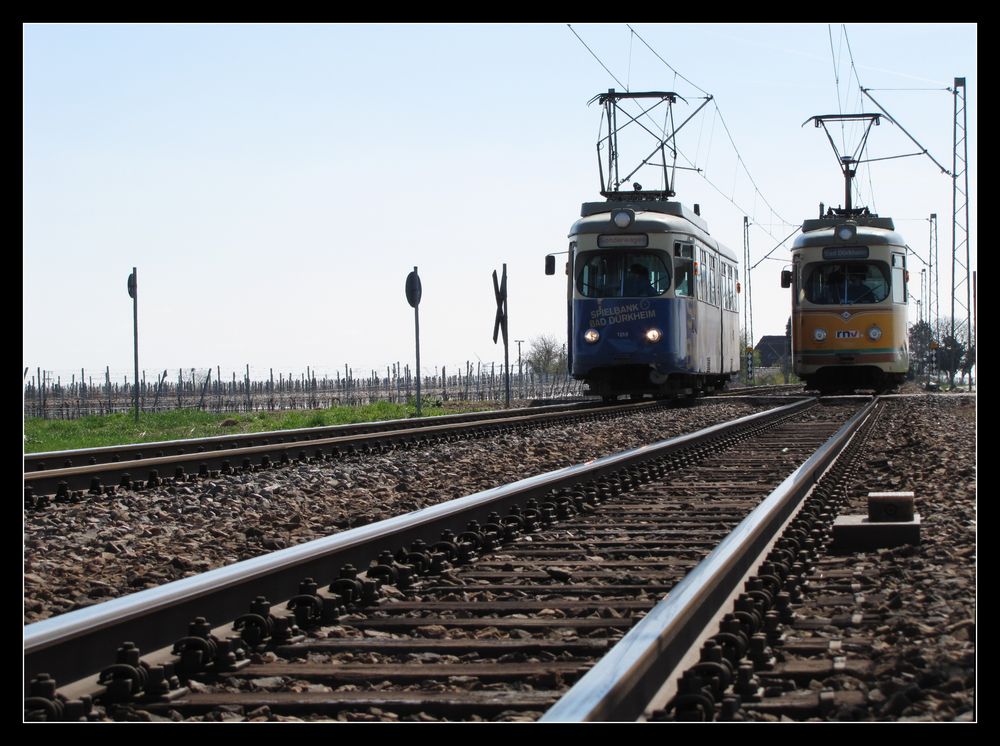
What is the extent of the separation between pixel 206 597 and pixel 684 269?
61.4 feet

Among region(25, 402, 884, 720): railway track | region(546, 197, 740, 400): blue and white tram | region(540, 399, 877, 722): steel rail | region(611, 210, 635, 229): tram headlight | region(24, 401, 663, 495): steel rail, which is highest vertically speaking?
region(611, 210, 635, 229): tram headlight

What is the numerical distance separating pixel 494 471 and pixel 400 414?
49.0 ft

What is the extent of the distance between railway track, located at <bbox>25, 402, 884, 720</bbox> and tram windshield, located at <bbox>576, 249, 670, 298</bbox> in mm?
14484

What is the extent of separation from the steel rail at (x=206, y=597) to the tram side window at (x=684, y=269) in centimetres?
1517

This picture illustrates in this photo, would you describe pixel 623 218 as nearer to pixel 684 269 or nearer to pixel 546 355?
pixel 684 269

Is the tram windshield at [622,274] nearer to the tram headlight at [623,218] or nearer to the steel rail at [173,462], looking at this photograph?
the tram headlight at [623,218]

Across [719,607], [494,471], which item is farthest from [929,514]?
[494,471]

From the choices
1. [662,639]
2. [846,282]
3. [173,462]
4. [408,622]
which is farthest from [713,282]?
[662,639]

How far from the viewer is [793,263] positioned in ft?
90.5

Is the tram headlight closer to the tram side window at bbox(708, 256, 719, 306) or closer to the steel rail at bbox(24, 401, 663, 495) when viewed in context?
the tram side window at bbox(708, 256, 719, 306)

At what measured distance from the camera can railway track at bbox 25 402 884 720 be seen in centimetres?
389

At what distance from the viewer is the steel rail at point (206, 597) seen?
4.00 m

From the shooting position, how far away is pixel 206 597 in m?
4.79

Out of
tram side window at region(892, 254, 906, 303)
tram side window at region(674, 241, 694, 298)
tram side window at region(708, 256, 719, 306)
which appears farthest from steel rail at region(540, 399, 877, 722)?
tram side window at region(892, 254, 906, 303)
